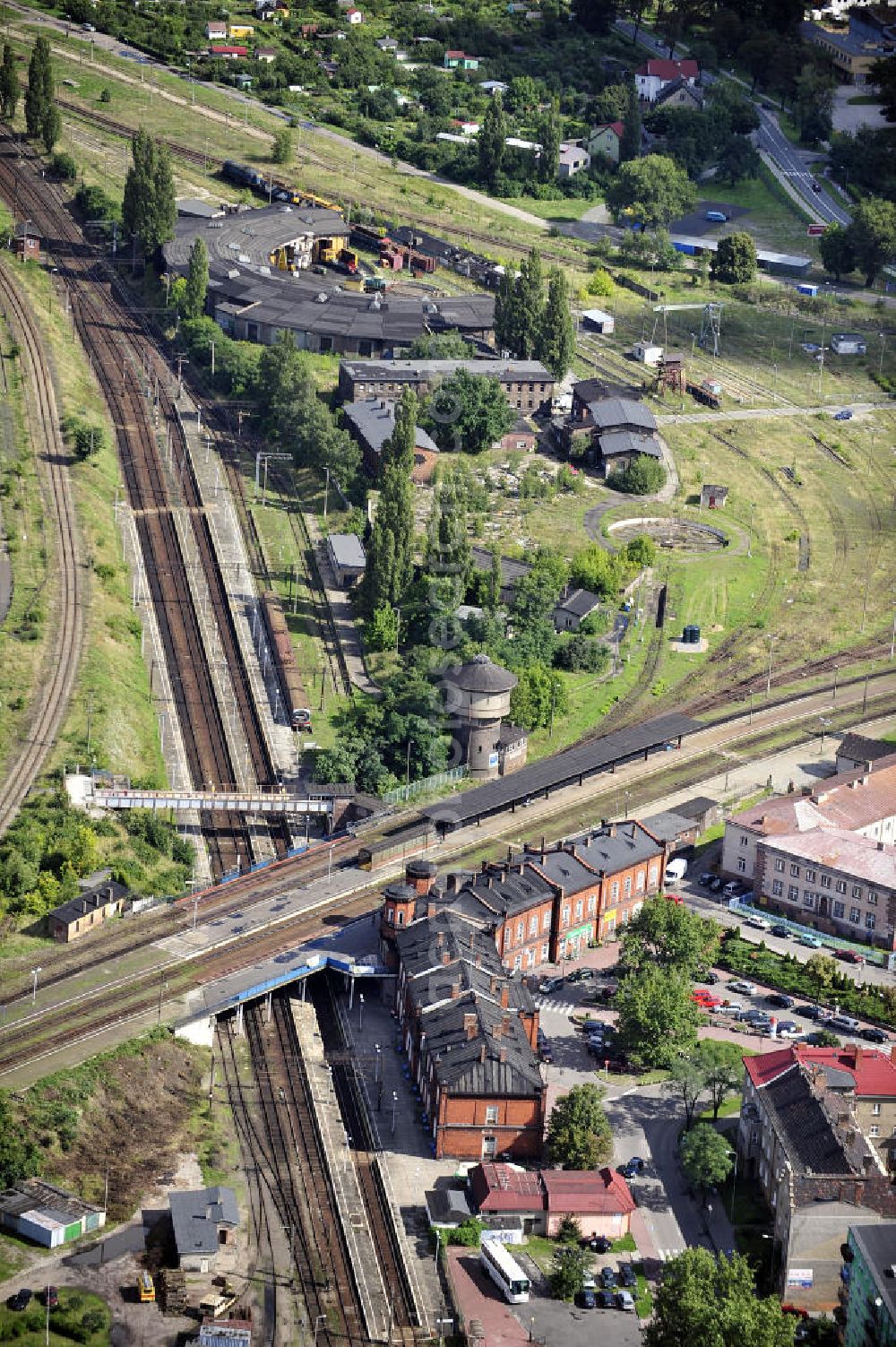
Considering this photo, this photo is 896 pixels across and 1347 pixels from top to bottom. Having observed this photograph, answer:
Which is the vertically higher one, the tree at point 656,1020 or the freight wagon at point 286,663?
the tree at point 656,1020

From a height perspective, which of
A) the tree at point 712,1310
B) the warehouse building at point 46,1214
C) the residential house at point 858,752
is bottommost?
the warehouse building at point 46,1214

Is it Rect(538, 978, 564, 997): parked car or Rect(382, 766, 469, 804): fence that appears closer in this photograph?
Rect(538, 978, 564, 997): parked car

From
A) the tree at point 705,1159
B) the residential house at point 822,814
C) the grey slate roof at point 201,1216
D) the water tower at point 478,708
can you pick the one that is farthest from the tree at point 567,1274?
the water tower at point 478,708

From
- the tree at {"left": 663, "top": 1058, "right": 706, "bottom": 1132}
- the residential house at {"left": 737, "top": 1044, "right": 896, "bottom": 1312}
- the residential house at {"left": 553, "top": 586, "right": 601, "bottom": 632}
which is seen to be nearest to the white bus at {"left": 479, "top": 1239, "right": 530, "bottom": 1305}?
the residential house at {"left": 737, "top": 1044, "right": 896, "bottom": 1312}

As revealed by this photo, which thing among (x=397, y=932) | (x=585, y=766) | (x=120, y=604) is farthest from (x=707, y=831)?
(x=120, y=604)

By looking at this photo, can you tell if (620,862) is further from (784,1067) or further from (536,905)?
(784,1067)

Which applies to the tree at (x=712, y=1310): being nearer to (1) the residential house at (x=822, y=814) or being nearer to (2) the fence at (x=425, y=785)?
(1) the residential house at (x=822, y=814)

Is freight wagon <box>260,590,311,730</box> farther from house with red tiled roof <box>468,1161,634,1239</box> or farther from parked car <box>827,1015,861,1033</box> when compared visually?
house with red tiled roof <box>468,1161,634,1239</box>
